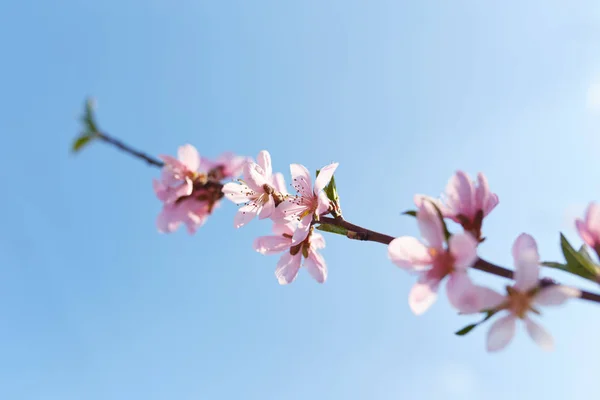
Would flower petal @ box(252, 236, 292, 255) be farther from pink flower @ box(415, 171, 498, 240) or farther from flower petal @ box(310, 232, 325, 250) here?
pink flower @ box(415, 171, 498, 240)

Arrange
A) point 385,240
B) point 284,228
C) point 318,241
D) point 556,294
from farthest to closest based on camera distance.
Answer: point 318,241
point 284,228
point 385,240
point 556,294

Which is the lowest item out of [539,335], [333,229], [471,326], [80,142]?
[539,335]

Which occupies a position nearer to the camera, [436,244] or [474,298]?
[474,298]

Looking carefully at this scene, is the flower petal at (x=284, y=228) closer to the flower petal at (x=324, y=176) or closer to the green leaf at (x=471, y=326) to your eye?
the flower petal at (x=324, y=176)

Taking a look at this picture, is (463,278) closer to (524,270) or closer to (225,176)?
(524,270)

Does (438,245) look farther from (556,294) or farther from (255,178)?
(255,178)

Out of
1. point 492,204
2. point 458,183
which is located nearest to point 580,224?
point 492,204

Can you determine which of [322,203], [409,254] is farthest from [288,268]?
[409,254]
